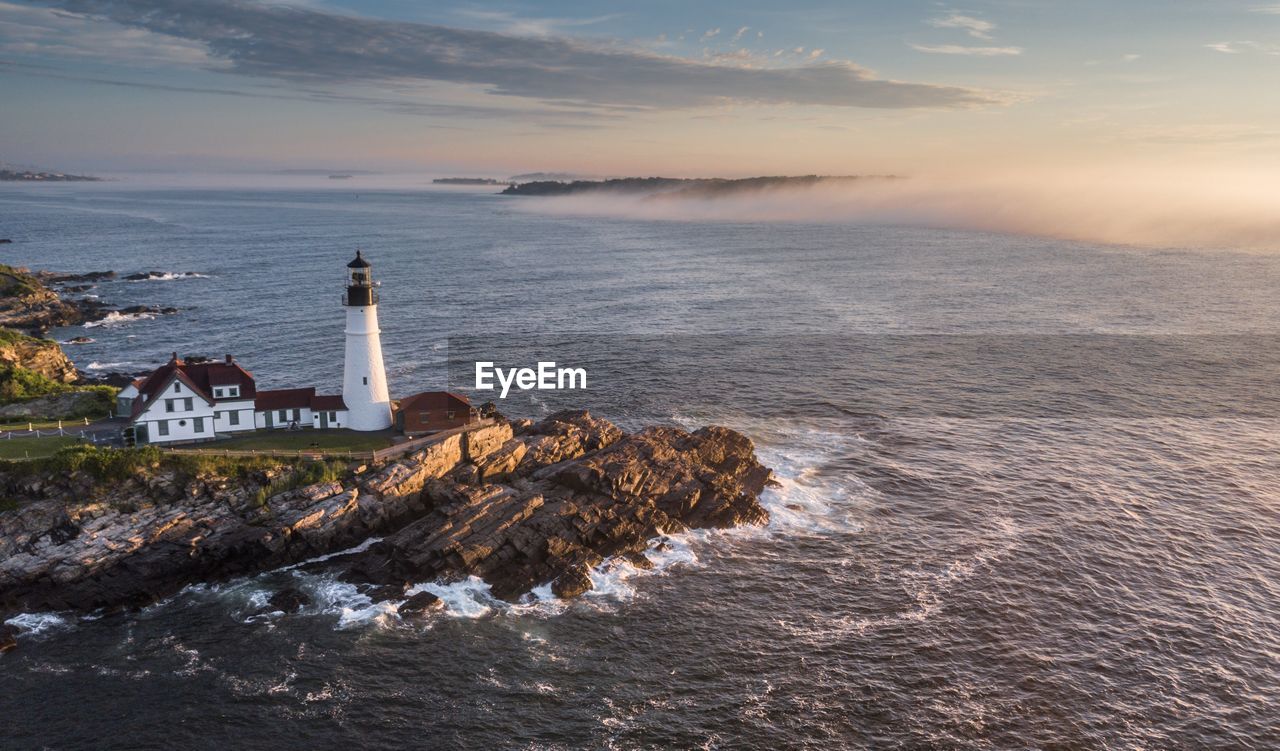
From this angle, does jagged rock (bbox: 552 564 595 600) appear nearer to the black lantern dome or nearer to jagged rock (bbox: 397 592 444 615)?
jagged rock (bbox: 397 592 444 615)

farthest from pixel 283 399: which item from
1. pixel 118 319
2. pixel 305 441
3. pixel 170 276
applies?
pixel 170 276

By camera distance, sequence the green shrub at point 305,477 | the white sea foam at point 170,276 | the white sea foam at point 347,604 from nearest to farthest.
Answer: the white sea foam at point 347,604
the green shrub at point 305,477
the white sea foam at point 170,276

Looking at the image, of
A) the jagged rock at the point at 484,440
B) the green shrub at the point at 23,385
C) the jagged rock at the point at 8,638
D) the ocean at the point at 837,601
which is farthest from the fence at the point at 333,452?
the green shrub at the point at 23,385

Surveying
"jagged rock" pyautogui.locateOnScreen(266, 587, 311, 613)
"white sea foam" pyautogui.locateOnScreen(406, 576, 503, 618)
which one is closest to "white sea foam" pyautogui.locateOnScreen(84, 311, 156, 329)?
"jagged rock" pyautogui.locateOnScreen(266, 587, 311, 613)

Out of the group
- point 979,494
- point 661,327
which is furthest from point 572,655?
point 661,327

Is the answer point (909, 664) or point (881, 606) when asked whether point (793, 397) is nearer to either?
point (881, 606)

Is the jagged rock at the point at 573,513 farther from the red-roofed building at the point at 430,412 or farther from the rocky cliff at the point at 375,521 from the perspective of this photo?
the red-roofed building at the point at 430,412

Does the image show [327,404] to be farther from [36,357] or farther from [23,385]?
[36,357]
